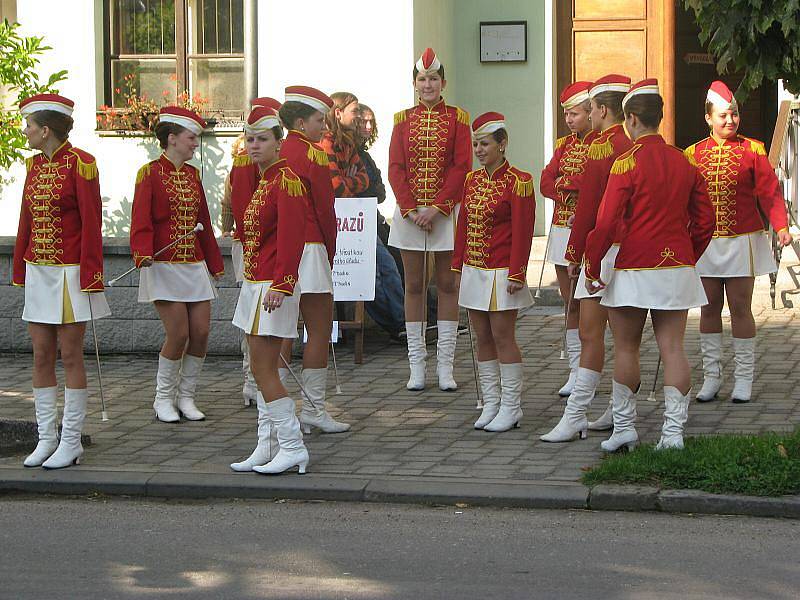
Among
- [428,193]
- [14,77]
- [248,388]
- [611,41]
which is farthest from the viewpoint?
Result: [611,41]

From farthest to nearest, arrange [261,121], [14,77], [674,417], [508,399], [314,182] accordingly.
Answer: [14,77], [508,399], [314,182], [261,121], [674,417]

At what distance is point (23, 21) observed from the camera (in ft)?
49.1

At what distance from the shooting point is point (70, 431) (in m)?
7.65

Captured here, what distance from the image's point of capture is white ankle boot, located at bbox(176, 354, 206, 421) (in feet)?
29.7

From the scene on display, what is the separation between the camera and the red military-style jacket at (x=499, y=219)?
8.16m

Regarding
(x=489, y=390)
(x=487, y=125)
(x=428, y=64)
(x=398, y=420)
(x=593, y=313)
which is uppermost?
Answer: (x=428, y=64)

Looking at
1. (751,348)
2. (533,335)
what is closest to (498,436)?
(751,348)

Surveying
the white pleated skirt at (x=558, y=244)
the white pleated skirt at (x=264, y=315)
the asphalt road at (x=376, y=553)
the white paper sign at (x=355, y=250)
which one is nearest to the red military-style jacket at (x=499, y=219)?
the white pleated skirt at (x=558, y=244)

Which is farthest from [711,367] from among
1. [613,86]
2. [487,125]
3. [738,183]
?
[487,125]

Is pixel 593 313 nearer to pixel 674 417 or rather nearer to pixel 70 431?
pixel 674 417

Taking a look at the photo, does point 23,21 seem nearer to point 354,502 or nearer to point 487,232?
point 487,232

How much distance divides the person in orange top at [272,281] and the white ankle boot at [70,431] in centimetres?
88

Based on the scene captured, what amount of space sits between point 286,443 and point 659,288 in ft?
6.71

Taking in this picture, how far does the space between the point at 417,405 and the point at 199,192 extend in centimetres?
193
